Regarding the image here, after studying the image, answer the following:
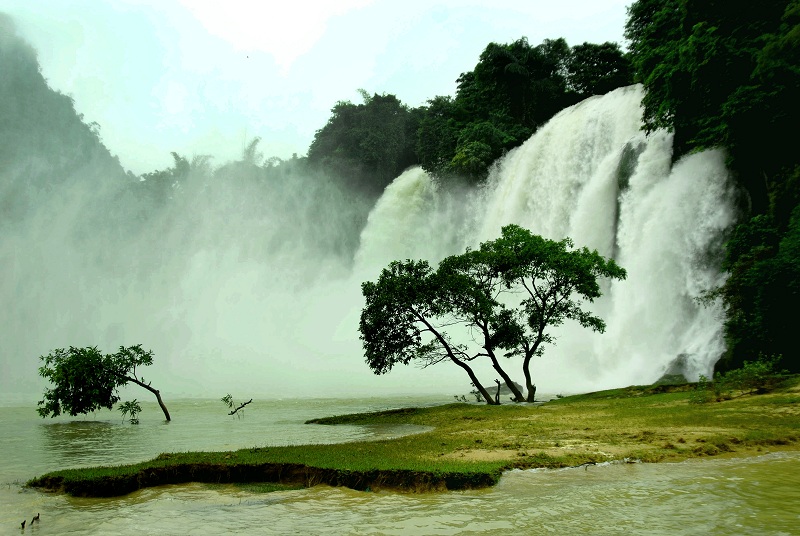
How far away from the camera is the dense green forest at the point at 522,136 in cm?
1984

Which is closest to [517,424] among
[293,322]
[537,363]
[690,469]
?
[690,469]

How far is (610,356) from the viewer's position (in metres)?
25.9

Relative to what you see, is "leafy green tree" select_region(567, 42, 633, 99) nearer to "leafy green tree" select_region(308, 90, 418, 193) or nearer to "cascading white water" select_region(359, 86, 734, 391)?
"cascading white water" select_region(359, 86, 734, 391)

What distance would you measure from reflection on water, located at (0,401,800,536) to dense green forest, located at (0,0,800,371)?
13.2 metres

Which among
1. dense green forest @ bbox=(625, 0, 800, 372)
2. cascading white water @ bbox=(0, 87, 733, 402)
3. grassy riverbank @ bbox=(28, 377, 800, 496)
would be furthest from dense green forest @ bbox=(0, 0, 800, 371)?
grassy riverbank @ bbox=(28, 377, 800, 496)

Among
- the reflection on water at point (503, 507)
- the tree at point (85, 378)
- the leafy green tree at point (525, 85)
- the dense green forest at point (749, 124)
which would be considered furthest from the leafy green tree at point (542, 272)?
the leafy green tree at point (525, 85)

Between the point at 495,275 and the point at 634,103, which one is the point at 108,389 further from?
the point at 634,103

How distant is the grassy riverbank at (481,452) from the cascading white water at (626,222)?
9.60m

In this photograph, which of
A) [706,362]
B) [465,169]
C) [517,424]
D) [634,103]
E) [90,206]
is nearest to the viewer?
[517,424]

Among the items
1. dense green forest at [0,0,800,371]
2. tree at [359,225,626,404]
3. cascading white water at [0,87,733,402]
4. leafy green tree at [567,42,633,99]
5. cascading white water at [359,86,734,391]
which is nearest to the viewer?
dense green forest at [0,0,800,371]

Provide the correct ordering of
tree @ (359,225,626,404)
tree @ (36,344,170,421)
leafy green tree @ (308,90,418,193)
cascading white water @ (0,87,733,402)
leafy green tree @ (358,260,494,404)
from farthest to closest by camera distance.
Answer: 1. leafy green tree @ (308,90,418,193)
2. cascading white water @ (0,87,733,402)
3. tree @ (36,344,170,421)
4. leafy green tree @ (358,260,494,404)
5. tree @ (359,225,626,404)

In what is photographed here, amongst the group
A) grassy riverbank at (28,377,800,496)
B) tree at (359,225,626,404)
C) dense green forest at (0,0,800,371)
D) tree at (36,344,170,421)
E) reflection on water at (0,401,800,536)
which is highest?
dense green forest at (0,0,800,371)

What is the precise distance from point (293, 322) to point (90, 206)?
30854 mm

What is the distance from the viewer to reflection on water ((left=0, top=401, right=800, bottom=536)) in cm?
575
